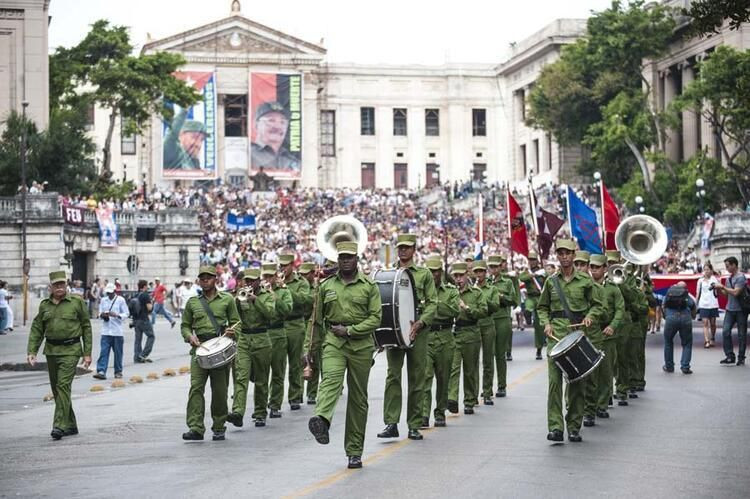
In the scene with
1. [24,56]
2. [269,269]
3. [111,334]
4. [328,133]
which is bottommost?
[111,334]

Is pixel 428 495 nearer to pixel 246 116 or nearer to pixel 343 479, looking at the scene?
pixel 343 479

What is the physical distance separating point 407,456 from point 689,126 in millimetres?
68196

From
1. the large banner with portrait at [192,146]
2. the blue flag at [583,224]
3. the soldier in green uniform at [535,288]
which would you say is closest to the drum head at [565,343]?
the soldier in green uniform at [535,288]

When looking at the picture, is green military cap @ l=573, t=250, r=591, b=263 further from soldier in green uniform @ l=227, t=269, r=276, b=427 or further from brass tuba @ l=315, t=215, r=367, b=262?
brass tuba @ l=315, t=215, r=367, b=262

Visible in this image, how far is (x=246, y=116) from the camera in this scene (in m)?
107

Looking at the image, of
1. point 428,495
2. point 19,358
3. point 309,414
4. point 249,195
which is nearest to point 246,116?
point 249,195

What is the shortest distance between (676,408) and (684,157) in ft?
209

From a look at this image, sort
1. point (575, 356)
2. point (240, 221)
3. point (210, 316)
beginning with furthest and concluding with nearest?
1. point (240, 221)
2. point (210, 316)
3. point (575, 356)

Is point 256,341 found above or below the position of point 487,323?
below

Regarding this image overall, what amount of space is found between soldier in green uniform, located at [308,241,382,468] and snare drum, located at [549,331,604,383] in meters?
1.97

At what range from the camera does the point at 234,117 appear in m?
108

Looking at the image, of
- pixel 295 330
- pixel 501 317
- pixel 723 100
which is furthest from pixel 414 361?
pixel 723 100

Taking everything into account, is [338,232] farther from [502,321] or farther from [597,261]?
[597,261]

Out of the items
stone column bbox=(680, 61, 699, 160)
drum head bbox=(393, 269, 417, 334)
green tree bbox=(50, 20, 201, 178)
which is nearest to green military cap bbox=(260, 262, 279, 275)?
drum head bbox=(393, 269, 417, 334)
